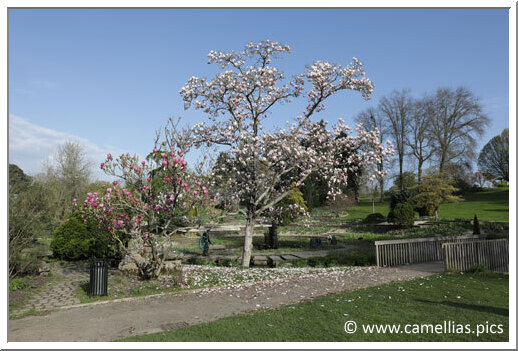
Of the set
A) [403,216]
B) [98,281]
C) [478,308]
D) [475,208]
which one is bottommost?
[478,308]

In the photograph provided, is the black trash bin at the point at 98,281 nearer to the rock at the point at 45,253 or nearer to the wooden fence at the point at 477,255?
the rock at the point at 45,253

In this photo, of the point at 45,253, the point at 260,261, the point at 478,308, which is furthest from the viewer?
the point at 45,253

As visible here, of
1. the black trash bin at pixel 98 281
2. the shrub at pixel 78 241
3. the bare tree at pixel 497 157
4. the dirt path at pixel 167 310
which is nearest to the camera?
the dirt path at pixel 167 310

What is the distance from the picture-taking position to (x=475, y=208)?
1650 inches

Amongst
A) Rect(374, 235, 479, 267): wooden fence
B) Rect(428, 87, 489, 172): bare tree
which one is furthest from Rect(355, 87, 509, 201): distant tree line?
Rect(374, 235, 479, 267): wooden fence

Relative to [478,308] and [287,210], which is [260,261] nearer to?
[287,210]

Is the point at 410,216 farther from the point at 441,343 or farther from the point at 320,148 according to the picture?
the point at 441,343

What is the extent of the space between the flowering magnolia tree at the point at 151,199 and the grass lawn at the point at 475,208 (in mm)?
29655

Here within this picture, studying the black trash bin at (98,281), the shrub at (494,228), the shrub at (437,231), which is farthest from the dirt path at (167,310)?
the shrub at (494,228)

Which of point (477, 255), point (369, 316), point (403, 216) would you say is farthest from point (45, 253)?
point (403, 216)

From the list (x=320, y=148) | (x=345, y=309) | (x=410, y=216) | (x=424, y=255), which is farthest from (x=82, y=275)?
(x=410, y=216)

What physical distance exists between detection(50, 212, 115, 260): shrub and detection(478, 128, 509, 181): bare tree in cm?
5925

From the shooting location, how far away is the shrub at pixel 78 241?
14.7 m

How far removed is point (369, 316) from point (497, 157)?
6246 cm
